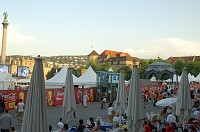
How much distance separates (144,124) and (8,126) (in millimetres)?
6427

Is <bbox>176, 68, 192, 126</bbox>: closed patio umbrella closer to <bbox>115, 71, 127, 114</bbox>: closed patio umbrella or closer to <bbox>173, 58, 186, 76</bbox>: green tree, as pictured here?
<bbox>115, 71, 127, 114</bbox>: closed patio umbrella

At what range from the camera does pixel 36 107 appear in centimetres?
858

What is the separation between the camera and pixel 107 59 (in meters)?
186

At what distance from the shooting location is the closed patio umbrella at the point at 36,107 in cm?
847

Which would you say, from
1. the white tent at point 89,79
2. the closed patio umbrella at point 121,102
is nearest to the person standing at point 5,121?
the closed patio umbrella at point 121,102

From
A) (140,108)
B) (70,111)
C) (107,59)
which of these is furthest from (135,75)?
(107,59)

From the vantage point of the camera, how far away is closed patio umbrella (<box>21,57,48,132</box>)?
8.47m

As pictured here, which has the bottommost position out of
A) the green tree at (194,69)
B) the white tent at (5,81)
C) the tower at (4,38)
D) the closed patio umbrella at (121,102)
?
the closed patio umbrella at (121,102)

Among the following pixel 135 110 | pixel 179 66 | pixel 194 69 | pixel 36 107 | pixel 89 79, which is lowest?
pixel 135 110

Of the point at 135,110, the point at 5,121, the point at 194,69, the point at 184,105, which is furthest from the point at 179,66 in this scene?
the point at 5,121

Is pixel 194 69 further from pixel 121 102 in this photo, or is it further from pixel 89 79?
pixel 121 102

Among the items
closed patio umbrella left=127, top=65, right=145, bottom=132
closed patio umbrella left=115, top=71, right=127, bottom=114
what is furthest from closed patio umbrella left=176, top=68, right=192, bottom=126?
closed patio umbrella left=115, top=71, right=127, bottom=114

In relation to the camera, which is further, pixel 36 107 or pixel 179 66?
pixel 179 66

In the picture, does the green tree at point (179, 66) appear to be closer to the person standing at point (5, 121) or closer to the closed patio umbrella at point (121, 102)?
the closed patio umbrella at point (121, 102)
